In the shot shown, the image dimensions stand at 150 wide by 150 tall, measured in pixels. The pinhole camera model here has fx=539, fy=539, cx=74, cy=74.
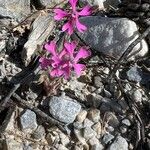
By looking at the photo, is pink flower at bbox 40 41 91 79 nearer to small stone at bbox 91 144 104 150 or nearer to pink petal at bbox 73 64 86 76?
pink petal at bbox 73 64 86 76

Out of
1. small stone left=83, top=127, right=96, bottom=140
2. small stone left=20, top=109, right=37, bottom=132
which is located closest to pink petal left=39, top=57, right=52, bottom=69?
small stone left=20, top=109, right=37, bottom=132

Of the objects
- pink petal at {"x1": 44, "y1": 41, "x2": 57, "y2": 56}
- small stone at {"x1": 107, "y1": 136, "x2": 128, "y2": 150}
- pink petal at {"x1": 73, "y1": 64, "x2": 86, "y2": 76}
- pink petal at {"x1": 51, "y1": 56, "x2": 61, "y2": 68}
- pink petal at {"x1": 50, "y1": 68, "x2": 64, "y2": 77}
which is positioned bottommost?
small stone at {"x1": 107, "y1": 136, "x2": 128, "y2": 150}

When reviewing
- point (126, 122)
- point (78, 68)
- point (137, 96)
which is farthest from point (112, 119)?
point (78, 68)

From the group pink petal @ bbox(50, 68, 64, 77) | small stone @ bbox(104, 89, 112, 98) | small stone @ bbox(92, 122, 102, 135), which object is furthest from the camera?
small stone @ bbox(104, 89, 112, 98)

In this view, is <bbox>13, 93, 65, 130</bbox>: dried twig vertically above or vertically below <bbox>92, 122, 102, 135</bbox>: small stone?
above

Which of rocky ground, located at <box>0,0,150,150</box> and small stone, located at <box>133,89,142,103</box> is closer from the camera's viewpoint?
rocky ground, located at <box>0,0,150,150</box>

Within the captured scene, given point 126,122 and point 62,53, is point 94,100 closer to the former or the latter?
point 126,122

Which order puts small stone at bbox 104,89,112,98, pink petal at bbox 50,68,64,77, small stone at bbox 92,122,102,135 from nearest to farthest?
1. pink petal at bbox 50,68,64,77
2. small stone at bbox 92,122,102,135
3. small stone at bbox 104,89,112,98
